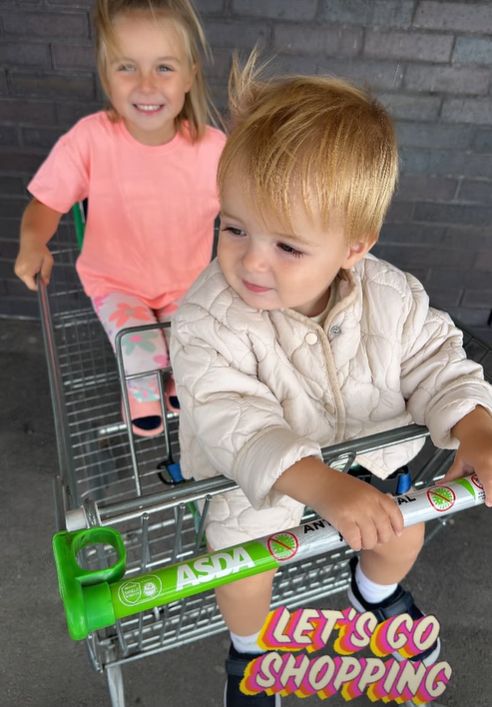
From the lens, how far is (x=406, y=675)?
42.1 inches

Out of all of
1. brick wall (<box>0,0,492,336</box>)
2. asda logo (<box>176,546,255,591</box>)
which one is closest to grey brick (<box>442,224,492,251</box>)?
brick wall (<box>0,0,492,336</box>)

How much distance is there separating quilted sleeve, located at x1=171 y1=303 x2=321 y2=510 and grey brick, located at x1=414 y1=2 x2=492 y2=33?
1.49 m

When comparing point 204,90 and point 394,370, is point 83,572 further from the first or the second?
point 204,90

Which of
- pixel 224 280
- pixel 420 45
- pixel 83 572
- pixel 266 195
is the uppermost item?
pixel 420 45

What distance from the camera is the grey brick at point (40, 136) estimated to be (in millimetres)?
2316

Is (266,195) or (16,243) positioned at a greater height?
(266,195)

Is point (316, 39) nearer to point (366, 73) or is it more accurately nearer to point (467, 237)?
point (366, 73)

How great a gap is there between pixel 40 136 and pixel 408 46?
4.40 ft

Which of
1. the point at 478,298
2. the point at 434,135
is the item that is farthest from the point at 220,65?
the point at 478,298

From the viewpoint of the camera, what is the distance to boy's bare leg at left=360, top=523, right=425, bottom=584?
4.44 ft

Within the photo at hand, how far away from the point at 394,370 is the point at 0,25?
5.74ft

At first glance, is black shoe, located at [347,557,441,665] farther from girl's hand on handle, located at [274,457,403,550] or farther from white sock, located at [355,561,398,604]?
girl's hand on handle, located at [274,457,403,550]

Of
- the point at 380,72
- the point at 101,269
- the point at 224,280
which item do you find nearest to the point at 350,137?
the point at 224,280

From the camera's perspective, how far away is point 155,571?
0.80m
